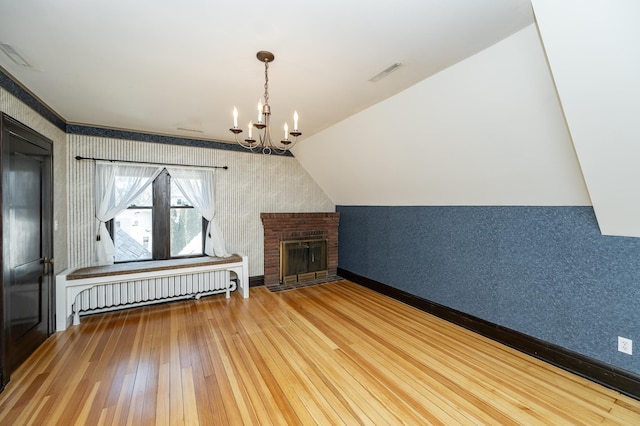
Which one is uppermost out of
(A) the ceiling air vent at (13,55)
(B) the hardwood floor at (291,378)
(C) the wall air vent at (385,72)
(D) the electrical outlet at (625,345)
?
(A) the ceiling air vent at (13,55)

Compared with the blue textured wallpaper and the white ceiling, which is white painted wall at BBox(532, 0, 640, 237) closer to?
the white ceiling

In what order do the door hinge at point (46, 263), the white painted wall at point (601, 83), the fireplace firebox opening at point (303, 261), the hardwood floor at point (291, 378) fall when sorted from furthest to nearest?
the fireplace firebox opening at point (303, 261) < the door hinge at point (46, 263) < the hardwood floor at point (291, 378) < the white painted wall at point (601, 83)

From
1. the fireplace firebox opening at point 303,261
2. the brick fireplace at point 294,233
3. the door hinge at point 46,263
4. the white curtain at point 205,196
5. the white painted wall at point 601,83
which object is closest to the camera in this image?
the white painted wall at point 601,83

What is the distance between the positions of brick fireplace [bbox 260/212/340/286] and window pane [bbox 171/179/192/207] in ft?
4.42

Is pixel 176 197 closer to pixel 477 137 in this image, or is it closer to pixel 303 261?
pixel 303 261

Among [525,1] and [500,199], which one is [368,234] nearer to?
[500,199]

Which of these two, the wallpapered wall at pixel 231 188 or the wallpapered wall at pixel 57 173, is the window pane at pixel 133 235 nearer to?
the wallpapered wall at pixel 231 188

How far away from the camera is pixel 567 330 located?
2.65m

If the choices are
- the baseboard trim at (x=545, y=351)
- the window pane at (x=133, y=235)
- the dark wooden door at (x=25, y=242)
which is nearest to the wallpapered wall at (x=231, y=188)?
the window pane at (x=133, y=235)

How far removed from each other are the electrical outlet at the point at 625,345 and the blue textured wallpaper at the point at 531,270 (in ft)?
0.10

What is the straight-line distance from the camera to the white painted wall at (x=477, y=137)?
6.95 feet

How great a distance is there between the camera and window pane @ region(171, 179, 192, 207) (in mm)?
4629

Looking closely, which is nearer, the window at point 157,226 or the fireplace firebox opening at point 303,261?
the window at point 157,226

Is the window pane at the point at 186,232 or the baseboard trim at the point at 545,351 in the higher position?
the window pane at the point at 186,232
